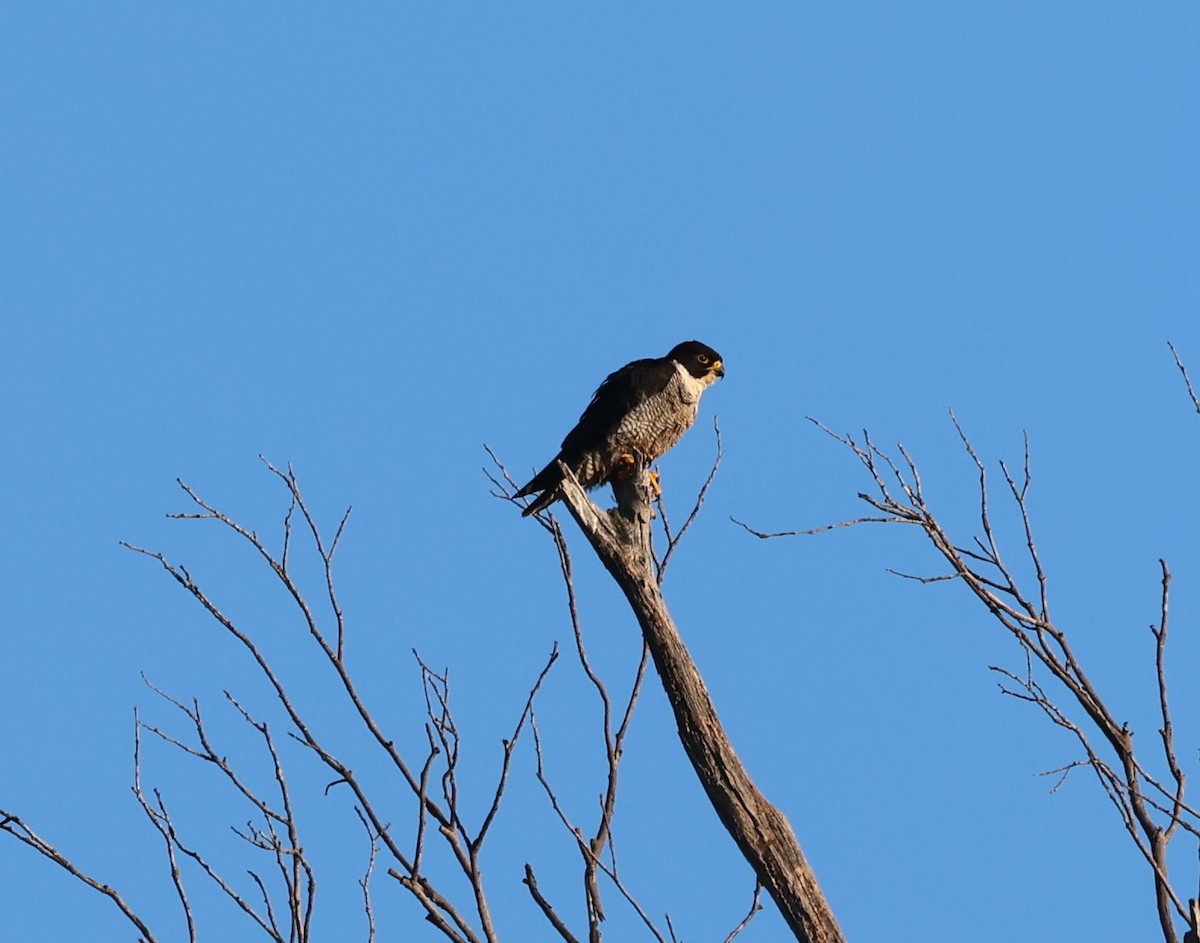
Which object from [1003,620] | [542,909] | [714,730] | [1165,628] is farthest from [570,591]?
[1165,628]

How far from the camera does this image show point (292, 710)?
13.7 feet

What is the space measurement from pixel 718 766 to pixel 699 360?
369 cm

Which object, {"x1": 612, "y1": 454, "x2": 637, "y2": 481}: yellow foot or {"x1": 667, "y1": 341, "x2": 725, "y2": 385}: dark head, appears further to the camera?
{"x1": 667, "y1": 341, "x2": 725, "y2": 385}: dark head

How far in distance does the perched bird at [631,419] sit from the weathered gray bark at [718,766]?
2085mm

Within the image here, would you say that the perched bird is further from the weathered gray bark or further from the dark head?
the weathered gray bark

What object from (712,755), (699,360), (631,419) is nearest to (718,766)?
(712,755)

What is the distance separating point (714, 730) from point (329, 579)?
1151mm

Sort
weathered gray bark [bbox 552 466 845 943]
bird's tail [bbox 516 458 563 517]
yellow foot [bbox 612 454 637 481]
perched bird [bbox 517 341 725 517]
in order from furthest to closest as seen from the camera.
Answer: perched bird [bbox 517 341 725 517] < yellow foot [bbox 612 454 637 481] < bird's tail [bbox 516 458 563 517] < weathered gray bark [bbox 552 466 845 943]

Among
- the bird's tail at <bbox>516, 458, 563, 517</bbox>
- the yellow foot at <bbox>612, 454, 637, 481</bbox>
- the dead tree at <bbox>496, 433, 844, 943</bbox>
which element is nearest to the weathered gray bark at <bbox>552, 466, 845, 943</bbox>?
the dead tree at <bbox>496, 433, 844, 943</bbox>

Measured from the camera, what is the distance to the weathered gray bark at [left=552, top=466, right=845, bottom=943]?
13.9ft

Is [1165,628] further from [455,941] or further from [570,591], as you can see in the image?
[455,941]

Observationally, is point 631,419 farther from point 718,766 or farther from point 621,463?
point 718,766

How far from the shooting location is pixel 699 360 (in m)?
7.83

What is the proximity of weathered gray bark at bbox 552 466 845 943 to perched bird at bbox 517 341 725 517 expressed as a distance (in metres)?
2.08
